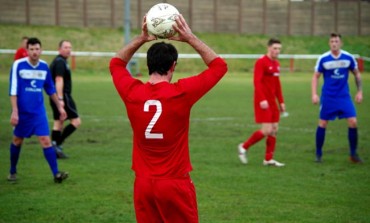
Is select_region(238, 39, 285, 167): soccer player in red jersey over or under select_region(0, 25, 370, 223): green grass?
over

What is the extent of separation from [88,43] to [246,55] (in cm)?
1091

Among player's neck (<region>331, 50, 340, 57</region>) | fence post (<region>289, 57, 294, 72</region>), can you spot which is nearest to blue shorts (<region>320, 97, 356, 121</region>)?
player's neck (<region>331, 50, 340, 57</region>)

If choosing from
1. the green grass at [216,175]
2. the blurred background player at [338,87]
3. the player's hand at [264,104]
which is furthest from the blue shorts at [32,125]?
the blurred background player at [338,87]

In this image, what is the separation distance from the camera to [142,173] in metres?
5.12

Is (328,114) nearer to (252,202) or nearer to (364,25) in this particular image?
(252,202)

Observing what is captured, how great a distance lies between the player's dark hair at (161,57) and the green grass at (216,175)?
3.31 m

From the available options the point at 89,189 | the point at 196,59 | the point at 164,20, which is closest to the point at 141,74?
the point at 196,59

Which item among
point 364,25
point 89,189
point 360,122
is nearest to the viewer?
point 89,189

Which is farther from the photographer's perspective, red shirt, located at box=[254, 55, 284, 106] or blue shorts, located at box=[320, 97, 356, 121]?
blue shorts, located at box=[320, 97, 356, 121]

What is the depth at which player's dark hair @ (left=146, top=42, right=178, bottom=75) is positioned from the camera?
196 inches

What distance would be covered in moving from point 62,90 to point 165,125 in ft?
26.2

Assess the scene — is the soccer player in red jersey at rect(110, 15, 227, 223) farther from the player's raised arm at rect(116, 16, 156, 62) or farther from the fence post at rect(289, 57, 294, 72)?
the fence post at rect(289, 57, 294, 72)

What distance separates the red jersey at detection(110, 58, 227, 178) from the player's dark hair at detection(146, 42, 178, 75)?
133 mm

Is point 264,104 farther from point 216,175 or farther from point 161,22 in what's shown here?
point 161,22
